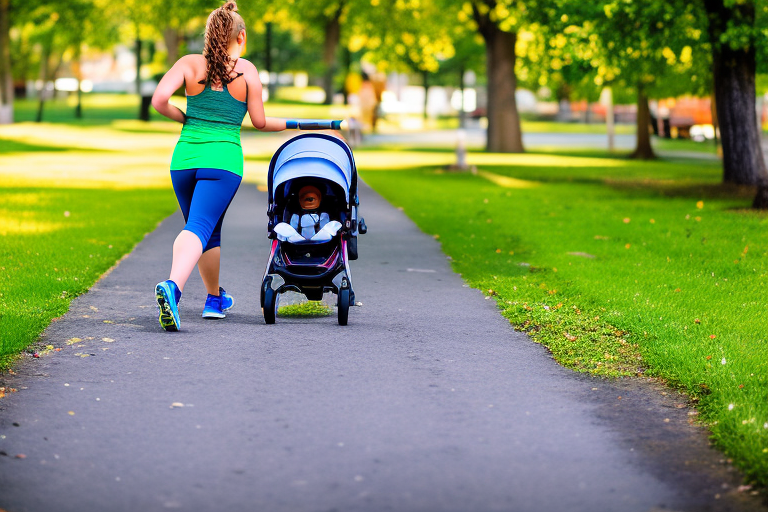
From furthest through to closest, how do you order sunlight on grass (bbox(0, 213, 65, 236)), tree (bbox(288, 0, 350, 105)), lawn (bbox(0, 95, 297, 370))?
tree (bbox(288, 0, 350, 105)), sunlight on grass (bbox(0, 213, 65, 236)), lawn (bbox(0, 95, 297, 370))

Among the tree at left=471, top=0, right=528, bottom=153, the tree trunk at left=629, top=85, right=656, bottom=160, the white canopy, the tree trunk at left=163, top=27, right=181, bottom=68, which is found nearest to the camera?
the white canopy

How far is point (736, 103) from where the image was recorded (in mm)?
18516

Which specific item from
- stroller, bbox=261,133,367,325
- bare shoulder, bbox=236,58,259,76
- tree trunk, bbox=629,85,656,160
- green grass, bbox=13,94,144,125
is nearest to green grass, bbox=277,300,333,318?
stroller, bbox=261,133,367,325

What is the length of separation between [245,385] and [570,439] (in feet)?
6.07

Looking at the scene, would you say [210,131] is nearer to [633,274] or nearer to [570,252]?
[633,274]

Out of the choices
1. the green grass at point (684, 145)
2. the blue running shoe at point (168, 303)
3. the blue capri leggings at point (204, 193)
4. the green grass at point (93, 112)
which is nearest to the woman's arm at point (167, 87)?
the blue capri leggings at point (204, 193)

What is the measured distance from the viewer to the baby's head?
765 centimetres

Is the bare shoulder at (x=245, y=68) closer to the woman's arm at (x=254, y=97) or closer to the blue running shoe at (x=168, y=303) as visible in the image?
the woman's arm at (x=254, y=97)

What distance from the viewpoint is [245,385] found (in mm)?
5840

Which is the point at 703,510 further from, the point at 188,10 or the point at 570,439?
the point at 188,10

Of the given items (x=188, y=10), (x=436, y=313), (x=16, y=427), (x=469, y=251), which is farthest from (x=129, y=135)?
(x=16, y=427)

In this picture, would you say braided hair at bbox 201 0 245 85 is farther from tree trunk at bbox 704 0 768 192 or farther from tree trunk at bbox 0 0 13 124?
tree trunk at bbox 0 0 13 124

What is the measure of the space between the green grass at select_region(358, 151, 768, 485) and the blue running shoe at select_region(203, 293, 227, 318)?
218 centimetres

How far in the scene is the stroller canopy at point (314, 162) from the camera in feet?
24.0
